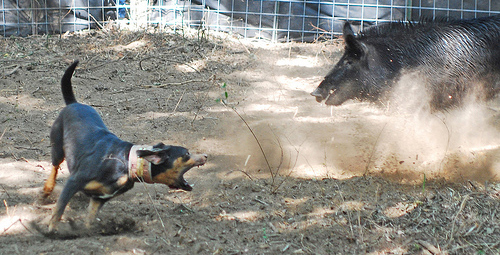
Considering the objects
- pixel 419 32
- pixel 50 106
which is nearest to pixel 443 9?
pixel 419 32

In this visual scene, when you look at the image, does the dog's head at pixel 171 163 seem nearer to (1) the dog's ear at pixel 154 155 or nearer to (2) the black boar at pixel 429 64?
(1) the dog's ear at pixel 154 155

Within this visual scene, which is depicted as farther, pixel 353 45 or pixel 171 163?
pixel 353 45

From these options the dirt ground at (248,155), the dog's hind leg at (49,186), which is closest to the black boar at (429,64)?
the dirt ground at (248,155)

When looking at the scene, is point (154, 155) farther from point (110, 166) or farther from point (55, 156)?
point (55, 156)

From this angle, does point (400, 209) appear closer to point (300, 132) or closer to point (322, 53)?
point (300, 132)

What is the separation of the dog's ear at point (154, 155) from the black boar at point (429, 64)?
3.14 m

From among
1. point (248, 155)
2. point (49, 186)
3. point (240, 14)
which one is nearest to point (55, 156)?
point (49, 186)

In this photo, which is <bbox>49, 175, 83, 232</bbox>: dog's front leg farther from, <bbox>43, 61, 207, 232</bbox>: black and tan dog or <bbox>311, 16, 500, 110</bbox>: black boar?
<bbox>311, 16, 500, 110</bbox>: black boar

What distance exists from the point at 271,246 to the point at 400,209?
1.44 m

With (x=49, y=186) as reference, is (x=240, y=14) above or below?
above

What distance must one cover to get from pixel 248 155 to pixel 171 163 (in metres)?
2.05

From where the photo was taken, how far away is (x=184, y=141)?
242 inches

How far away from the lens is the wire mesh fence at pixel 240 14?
1028cm

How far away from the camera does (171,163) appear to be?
12.8ft
